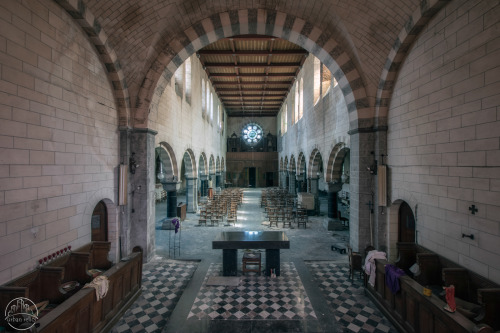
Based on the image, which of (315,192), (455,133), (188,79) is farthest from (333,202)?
(188,79)

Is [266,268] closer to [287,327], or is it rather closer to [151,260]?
[287,327]

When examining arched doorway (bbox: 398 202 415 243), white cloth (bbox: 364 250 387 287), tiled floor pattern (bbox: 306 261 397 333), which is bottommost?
tiled floor pattern (bbox: 306 261 397 333)

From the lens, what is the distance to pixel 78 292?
175 inches

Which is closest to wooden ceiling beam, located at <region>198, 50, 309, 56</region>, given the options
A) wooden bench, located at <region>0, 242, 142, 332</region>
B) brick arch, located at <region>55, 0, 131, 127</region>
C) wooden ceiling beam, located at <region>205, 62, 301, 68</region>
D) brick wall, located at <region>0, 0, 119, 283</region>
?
wooden ceiling beam, located at <region>205, 62, 301, 68</region>

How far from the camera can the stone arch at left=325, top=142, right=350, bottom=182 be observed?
1192cm

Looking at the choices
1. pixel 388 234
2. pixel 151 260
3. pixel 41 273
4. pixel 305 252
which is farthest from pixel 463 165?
pixel 151 260

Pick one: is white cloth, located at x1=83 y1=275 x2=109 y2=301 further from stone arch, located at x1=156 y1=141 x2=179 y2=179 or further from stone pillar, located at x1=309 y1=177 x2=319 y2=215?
stone pillar, located at x1=309 y1=177 x2=319 y2=215

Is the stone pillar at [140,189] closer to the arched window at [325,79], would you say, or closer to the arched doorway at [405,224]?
the arched doorway at [405,224]

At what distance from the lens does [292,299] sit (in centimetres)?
607

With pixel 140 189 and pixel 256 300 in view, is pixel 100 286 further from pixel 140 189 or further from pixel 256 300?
pixel 140 189

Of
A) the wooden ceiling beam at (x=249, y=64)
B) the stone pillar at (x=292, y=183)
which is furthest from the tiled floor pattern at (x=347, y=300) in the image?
the stone pillar at (x=292, y=183)

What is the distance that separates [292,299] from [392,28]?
6857mm

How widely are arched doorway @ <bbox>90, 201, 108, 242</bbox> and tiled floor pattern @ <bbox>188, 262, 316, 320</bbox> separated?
10.2 ft

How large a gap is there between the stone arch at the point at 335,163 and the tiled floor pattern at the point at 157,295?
7.53m
